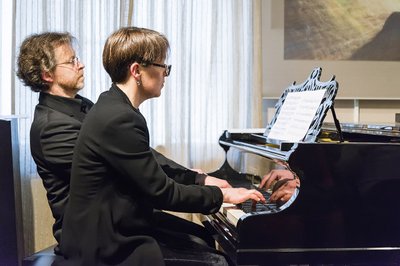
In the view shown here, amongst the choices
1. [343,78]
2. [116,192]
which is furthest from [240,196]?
[343,78]

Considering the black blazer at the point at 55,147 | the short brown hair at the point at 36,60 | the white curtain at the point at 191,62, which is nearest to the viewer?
the black blazer at the point at 55,147

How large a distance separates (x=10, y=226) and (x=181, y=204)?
1.18 m

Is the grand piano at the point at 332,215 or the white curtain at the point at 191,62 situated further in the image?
the white curtain at the point at 191,62

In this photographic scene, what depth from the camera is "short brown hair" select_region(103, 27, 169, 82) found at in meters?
1.54

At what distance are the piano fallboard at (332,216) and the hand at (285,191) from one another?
0.51ft

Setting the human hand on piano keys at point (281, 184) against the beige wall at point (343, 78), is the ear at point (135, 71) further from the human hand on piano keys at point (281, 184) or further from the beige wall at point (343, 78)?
the beige wall at point (343, 78)

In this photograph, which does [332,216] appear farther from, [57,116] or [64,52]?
[64,52]

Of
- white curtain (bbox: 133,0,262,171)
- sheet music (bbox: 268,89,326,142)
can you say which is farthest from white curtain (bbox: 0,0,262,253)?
sheet music (bbox: 268,89,326,142)

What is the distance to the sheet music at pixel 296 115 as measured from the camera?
69.3 inches

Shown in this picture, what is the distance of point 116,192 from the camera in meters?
1.49

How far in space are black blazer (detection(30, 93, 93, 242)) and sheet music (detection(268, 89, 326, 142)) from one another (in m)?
0.76

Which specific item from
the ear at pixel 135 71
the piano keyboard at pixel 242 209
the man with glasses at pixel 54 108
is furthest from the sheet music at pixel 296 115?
the man with glasses at pixel 54 108

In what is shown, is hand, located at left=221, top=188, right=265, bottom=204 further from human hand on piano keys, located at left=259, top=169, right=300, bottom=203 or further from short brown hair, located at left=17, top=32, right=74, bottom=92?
short brown hair, located at left=17, top=32, right=74, bottom=92

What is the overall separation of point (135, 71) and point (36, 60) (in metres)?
0.56
